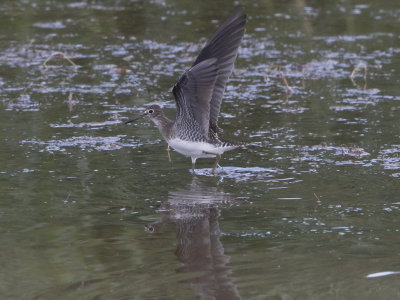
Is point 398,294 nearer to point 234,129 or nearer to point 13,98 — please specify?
point 234,129

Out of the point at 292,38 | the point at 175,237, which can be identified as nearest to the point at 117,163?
the point at 175,237

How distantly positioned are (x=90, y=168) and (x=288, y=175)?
1773 millimetres

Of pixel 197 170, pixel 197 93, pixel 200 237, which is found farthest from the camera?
pixel 197 170

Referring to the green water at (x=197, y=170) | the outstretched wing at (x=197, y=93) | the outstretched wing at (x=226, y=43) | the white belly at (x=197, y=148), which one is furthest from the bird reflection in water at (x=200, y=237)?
the outstretched wing at (x=226, y=43)

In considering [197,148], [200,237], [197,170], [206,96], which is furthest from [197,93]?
[200,237]

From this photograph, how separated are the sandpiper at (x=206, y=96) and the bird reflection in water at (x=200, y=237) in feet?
1.36

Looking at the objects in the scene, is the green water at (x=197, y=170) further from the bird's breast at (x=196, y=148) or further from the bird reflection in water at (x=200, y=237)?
the bird's breast at (x=196, y=148)

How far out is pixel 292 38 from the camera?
1392cm

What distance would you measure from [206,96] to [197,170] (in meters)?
0.74

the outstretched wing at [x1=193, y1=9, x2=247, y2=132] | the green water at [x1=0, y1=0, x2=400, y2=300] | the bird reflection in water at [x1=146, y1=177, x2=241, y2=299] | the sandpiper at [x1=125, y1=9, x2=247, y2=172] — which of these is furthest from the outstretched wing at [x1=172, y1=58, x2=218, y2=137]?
the bird reflection in water at [x1=146, y1=177, x2=241, y2=299]

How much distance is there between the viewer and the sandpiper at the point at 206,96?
780 centimetres

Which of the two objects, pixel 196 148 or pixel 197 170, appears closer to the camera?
pixel 196 148

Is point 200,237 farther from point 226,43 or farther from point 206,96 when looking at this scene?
point 226,43

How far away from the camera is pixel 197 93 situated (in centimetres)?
789
